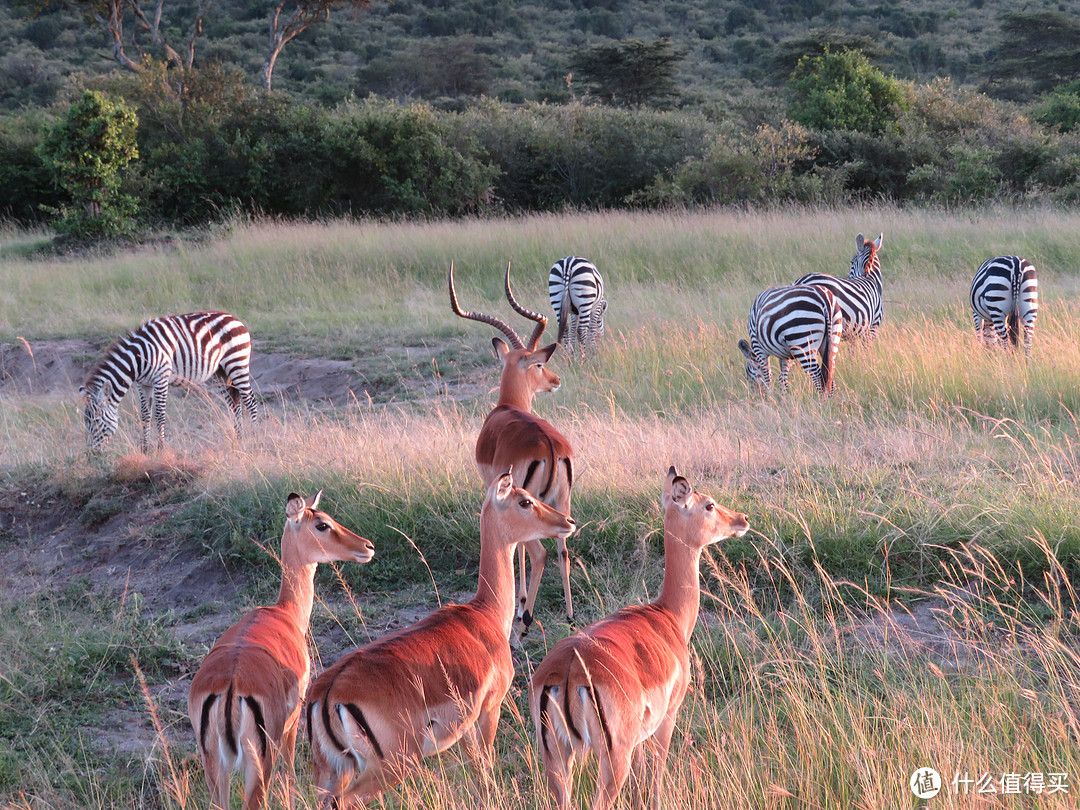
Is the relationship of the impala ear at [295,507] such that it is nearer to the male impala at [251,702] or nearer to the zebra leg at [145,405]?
the male impala at [251,702]

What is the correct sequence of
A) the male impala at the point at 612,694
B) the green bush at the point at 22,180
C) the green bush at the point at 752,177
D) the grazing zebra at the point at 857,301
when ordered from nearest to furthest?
the male impala at the point at 612,694
the grazing zebra at the point at 857,301
the green bush at the point at 752,177
the green bush at the point at 22,180

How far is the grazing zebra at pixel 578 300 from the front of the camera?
12.0 meters

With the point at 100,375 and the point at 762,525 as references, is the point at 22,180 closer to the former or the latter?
the point at 100,375

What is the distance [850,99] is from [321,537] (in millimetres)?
23481

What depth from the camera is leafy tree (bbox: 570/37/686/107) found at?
32188 mm

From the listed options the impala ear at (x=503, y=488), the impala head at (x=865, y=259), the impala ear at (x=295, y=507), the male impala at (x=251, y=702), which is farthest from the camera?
the impala head at (x=865, y=259)

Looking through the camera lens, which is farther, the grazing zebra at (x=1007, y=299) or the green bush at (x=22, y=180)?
the green bush at (x=22, y=180)

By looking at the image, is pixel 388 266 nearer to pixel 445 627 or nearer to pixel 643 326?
pixel 643 326

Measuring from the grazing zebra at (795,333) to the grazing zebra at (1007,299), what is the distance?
1938 millimetres

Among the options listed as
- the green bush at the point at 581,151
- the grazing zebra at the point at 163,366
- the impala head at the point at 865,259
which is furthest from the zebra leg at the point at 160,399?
the green bush at the point at 581,151

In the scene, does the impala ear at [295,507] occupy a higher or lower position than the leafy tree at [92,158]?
lower

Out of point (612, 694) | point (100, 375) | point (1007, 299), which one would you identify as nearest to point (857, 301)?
point (1007, 299)

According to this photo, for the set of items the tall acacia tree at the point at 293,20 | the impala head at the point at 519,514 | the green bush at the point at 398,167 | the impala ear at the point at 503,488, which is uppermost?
the tall acacia tree at the point at 293,20

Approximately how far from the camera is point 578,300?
1207 centimetres
